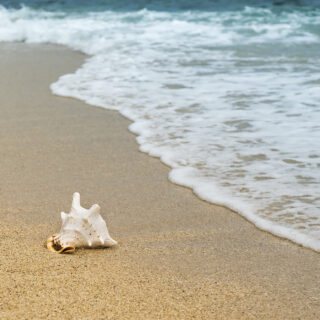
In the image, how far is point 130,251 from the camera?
251 cm

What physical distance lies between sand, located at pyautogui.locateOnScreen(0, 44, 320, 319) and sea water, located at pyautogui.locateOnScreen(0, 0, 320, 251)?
174 millimetres

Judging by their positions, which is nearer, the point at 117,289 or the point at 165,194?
the point at 117,289

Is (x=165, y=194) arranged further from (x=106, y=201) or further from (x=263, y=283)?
(x=263, y=283)

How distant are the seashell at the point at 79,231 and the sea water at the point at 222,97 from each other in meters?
0.85

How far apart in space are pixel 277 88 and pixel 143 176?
2542 millimetres

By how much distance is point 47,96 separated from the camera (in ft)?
18.0

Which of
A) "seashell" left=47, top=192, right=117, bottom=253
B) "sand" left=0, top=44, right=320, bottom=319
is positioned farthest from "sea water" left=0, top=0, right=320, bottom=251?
"seashell" left=47, top=192, right=117, bottom=253

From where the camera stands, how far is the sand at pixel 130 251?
79.6 inches

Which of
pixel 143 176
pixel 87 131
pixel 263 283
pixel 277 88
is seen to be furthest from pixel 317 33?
pixel 263 283

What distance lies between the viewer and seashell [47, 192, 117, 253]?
2.37 m

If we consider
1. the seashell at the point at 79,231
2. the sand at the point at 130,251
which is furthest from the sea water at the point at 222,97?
the seashell at the point at 79,231

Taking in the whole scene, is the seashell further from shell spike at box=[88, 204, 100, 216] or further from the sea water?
the sea water

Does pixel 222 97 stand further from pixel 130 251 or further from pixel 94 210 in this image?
pixel 94 210

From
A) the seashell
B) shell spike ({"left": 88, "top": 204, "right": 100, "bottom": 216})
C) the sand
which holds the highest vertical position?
shell spike ({"left": 88, "top": 204, "right": 100, "bottom": 216})
